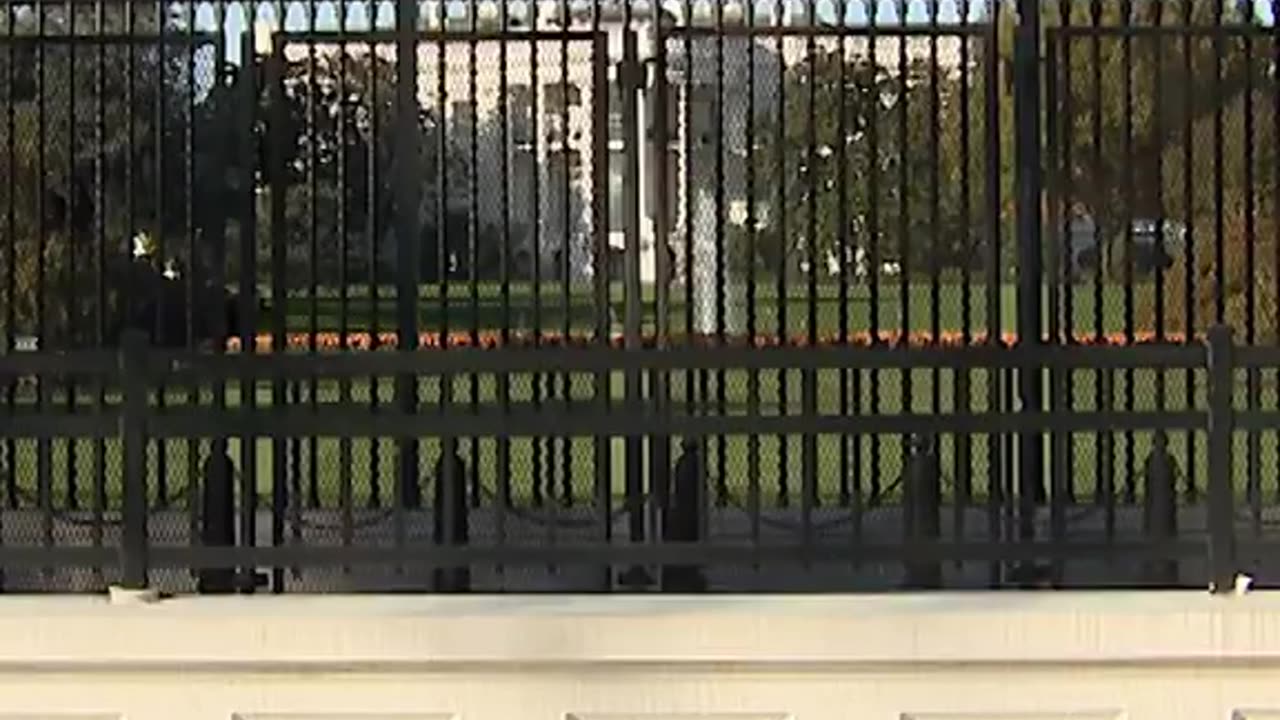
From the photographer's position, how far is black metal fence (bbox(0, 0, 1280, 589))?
199 inches

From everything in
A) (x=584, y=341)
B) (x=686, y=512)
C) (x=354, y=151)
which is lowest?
(x=686, y=512)

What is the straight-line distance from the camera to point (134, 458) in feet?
16.4

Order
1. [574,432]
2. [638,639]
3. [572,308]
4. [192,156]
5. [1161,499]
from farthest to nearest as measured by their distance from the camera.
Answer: [572,308] → [192,156] → [1161,499] → [574,432] → [638,639]

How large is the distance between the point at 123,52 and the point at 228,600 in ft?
10.9

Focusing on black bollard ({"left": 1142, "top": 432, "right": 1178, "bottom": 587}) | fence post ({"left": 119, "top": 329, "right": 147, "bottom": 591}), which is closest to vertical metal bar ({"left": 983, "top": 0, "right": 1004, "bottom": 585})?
black bollard ({"left": 1142, "top": 432, "right": 1178, "bottom": 587})

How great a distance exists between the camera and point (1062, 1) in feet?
22.1

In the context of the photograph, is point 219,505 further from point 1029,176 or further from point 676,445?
point 1029,176

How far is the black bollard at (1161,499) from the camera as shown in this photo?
539 centimetres

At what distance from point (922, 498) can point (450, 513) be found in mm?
1445

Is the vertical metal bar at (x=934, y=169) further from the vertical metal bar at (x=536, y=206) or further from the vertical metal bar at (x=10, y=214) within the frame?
the vertical metal bar at (x=10, y=214)

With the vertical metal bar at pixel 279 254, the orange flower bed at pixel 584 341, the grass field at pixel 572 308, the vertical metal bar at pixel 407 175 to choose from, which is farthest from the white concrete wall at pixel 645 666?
the grass field at pixel 572 308

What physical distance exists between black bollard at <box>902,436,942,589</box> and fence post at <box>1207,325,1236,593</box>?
0.78 m

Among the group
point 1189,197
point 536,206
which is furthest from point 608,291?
point 1189,197

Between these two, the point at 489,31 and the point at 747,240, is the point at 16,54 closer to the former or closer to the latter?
the point at 489,31
